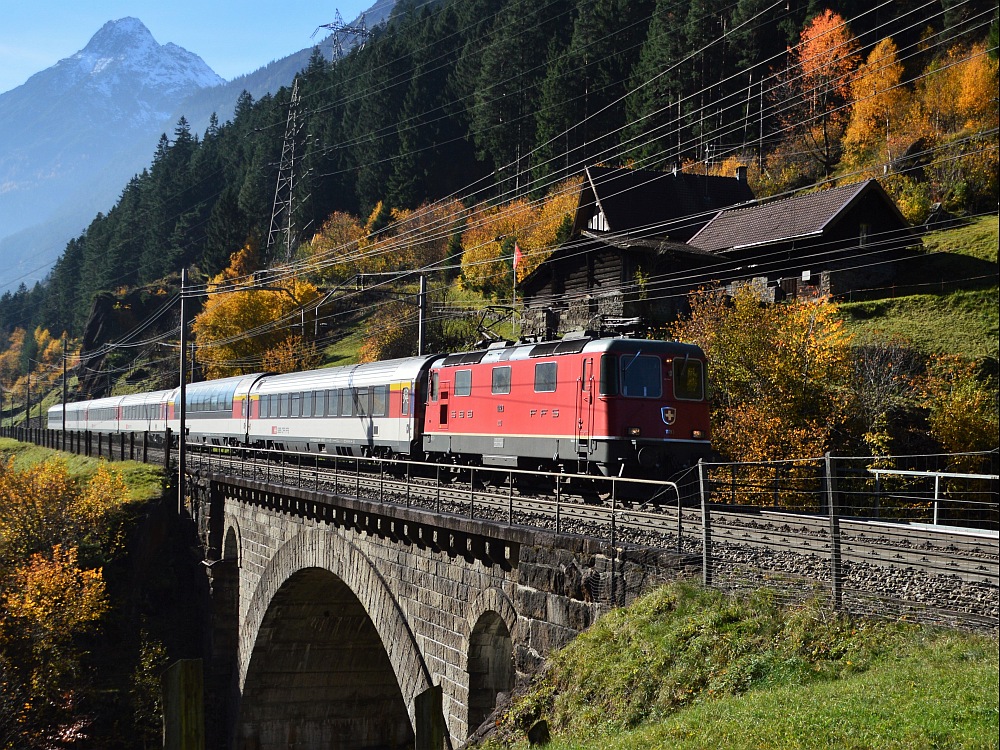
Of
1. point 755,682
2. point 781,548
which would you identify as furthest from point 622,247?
point 755,682

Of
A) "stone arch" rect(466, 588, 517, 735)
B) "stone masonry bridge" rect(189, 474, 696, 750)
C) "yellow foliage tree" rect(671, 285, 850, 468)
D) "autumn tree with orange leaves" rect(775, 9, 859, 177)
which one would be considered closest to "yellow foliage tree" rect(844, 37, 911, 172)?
"autumn tree with orange leaves" rect(775, 9, 859, 177)

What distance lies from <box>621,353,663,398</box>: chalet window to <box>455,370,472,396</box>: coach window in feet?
17.9

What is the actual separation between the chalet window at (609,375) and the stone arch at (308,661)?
9.75 meters

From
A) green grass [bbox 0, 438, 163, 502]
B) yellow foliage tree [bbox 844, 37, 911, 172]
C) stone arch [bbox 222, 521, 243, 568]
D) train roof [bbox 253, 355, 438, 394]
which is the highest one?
yellow foliage tree [bbox 844, 37, 911, 172]

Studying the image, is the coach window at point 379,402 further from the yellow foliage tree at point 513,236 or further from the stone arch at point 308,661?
the yellow foliage tree at point 513,236

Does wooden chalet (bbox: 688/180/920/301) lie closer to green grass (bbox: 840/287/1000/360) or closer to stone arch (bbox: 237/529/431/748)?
green grass (bbox: 840/287/1000/360)

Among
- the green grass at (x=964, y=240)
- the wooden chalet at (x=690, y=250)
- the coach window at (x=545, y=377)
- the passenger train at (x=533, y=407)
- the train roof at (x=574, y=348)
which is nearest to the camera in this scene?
the passenger train at (x=533, y=407)

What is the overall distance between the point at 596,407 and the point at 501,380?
3.74 meters

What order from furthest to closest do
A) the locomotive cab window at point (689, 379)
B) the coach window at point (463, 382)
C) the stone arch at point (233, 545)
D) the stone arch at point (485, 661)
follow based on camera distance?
1. the stone arch at point (233, 545)
2. the coach window at point (463, 382)
3. the locomotive cab window at point (689, 379)
4. the stone arch at point (485, 661)

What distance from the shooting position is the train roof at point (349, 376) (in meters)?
27.7

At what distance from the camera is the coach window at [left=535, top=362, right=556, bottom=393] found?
68.1 feet

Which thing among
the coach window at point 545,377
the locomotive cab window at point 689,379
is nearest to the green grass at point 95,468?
the coach window at point 545,377

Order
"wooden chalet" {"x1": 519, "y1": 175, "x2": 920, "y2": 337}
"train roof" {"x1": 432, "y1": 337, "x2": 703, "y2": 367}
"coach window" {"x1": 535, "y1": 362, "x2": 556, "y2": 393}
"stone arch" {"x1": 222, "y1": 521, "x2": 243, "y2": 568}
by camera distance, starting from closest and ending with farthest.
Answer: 1. "train roof" {"x1": 432, "y1": 337, "x2": 703, "y2": 367}
2. "coach window" {"x1": 535, "y1": 362, "x2": 556, "y2": 393}
3. "stone arch" {"x1": 222, "y1": 521, "x2": 243, "y2": 568}
4. "wooden chalet" {"x1": 519, "y1": 175, "x2": 920, "y2": 337}

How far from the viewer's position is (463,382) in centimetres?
2427
